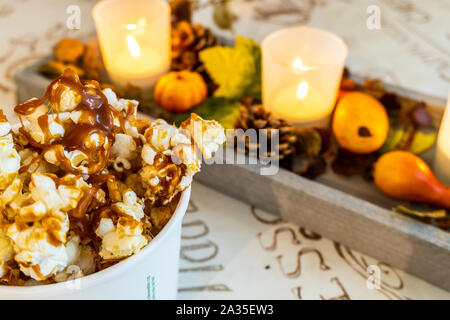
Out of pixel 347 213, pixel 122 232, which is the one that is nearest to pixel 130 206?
pixel 122 232

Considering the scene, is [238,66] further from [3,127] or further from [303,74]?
[3,127]

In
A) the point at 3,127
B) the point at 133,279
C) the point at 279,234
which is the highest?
the point at 3,127

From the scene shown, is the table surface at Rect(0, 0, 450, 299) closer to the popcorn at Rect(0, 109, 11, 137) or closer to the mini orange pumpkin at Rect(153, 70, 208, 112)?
the mini orange pumpkin at Rect(153, 70, 208, 112)

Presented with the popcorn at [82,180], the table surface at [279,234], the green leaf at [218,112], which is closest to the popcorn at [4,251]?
the popcorn at [82,180]

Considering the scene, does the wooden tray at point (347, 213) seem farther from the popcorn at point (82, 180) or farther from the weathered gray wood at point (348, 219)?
the popcorn at point (82, 180)
